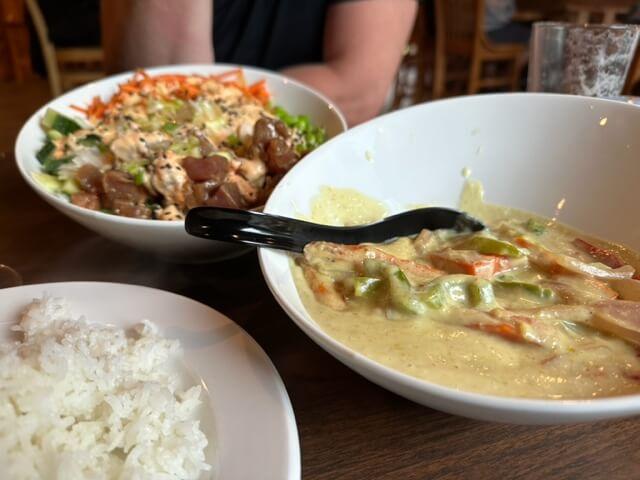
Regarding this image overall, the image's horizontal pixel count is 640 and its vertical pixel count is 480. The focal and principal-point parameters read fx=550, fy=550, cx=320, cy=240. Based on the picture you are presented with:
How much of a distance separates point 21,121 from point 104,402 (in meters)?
1.70

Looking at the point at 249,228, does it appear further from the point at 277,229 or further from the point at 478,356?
the point at 478,356

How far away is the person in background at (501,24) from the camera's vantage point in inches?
219

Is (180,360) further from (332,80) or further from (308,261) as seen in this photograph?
(332,80)

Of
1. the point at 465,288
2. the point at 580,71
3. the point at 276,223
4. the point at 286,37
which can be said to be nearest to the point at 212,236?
the point at 276,223

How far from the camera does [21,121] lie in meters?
1.98

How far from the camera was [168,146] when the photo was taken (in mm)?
1156

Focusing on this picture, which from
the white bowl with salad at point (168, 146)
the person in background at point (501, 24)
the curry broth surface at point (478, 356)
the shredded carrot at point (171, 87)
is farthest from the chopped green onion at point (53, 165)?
the person in background at point (501, 24)

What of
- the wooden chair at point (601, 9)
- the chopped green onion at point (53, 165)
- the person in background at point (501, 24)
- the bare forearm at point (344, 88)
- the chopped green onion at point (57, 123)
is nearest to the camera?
the chopped green onion at point (53, 165)

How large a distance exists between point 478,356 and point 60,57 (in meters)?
4.08

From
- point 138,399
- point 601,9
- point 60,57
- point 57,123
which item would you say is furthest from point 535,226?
point 601,9

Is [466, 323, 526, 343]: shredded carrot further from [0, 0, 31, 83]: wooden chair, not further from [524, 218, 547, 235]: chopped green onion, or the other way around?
[0, 0, 31, 83]: wooden chair

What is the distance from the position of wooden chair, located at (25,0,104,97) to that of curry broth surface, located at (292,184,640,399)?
3.28 meters

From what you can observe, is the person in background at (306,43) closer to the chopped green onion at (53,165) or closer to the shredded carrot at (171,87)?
the shredded carrot at (171,87)

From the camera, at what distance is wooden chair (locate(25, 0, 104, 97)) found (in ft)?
11.9
